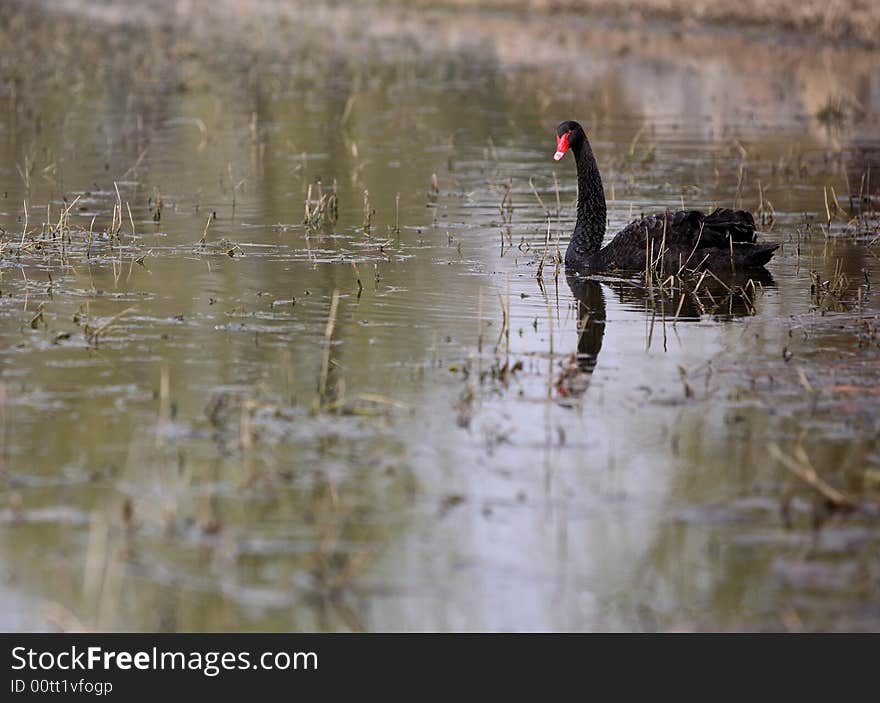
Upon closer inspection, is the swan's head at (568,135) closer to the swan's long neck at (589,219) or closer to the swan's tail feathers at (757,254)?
the swan's long neck at (589,219)

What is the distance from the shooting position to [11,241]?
1302cm

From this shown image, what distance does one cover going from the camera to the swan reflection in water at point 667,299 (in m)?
10.2

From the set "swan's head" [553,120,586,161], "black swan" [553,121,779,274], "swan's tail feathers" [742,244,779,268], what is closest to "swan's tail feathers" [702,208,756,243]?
"black swan" [553,121,779,274]

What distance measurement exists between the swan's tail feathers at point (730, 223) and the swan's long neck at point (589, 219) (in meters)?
0.93

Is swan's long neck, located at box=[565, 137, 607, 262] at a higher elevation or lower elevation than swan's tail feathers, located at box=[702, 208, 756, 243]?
higher

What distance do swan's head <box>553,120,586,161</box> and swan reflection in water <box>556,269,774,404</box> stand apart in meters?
1.05

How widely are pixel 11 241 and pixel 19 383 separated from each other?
15.9ft

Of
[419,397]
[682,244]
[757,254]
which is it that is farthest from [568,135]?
[419,397]

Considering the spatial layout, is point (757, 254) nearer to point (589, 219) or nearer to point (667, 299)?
point (667, 299)

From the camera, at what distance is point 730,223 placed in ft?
38.9

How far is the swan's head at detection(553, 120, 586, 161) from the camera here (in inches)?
484

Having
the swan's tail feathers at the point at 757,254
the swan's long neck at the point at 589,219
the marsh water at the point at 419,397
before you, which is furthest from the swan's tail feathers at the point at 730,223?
the swan's long neck at the point at 589,219

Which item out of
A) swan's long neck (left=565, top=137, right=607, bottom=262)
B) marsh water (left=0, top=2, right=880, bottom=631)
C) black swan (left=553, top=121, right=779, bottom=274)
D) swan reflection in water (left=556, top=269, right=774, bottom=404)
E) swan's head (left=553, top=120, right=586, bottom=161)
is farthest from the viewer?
swan's long neck (left=565, top=137, right=607, bottom=262)

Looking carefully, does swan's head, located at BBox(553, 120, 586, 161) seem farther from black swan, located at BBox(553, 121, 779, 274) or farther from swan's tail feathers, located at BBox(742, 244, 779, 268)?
swan's tail feathers, located at BBox(742, 244, 779, 268)
